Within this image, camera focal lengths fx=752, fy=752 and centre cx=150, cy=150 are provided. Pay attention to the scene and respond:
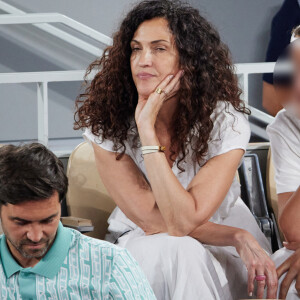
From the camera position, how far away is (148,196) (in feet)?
7.55

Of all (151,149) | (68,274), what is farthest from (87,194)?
(68,274)

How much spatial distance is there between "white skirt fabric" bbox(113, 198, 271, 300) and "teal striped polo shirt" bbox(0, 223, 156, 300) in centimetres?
54

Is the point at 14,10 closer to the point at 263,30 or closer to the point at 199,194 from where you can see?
the point at 263,30

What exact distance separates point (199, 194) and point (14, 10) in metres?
2.84

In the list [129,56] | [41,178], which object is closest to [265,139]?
[129,56]

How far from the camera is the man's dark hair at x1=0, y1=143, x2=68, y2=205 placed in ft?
5.03

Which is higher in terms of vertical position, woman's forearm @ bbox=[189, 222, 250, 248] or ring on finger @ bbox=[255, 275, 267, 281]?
woman's forearm @ bbox=[189, 222, 250, 248]

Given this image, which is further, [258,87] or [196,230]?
[258,87]

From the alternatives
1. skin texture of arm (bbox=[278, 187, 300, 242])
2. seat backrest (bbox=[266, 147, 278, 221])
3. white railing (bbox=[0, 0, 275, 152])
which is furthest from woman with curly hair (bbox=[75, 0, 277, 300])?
white railing (bbox=[0, 0, 275, 152])

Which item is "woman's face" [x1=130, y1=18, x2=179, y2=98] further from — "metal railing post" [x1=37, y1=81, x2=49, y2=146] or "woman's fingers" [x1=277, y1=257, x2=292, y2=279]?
"metal railing post" [x1=37, y1=81, x2=49, y2=146]

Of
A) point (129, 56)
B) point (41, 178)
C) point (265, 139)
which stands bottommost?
point (265, 139)

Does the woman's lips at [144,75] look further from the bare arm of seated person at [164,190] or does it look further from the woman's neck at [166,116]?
the bare arm of seated person at [164,190]

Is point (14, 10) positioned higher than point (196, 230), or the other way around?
point (14, 10)

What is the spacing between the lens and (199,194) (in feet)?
7.25
